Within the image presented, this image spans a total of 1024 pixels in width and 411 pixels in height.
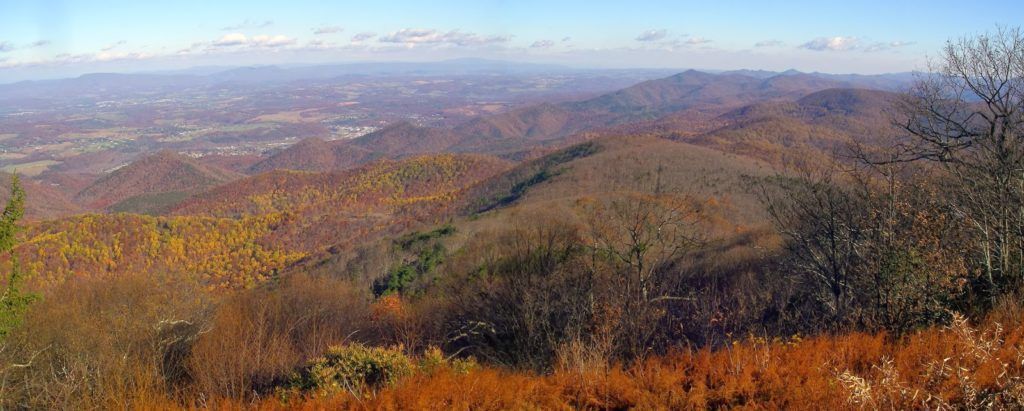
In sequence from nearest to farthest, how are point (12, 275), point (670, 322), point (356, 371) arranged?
point (356, 371), point (12, 275), point (670, 322)

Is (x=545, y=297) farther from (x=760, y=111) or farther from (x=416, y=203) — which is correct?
(x=760, y=111)

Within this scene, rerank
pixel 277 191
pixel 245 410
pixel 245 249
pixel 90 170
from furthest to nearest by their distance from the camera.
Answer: pixel 90 170, pixel 277 191, pixel 245 249, pixel 245 410

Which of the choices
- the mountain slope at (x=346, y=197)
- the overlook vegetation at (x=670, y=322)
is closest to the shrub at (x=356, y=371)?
the overlook vegetation at (x=670, y=322)

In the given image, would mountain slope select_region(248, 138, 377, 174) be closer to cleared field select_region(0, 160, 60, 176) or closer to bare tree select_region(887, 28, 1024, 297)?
cleared field select_region(0, 160, 60, 176)

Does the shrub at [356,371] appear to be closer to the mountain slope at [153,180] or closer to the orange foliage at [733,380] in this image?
the orange foliage at [733,380]

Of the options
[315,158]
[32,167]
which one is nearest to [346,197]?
[315,158]

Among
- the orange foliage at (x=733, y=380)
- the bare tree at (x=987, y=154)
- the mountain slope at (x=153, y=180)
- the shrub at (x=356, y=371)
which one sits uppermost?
the bare tree at (x=987, y=154)

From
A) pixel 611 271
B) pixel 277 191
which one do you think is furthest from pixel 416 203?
pixel 611 271

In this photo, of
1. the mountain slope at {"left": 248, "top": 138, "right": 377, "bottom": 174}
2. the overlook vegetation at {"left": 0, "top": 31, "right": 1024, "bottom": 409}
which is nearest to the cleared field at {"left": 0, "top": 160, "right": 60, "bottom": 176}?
the mountain slope at {"left": 248, "top": 138, "right": 377, "bottom": 174}

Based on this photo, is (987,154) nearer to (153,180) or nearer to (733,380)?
(733,380)

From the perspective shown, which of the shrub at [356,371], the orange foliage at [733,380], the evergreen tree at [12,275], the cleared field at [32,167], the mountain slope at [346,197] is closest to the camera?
the orange foliage at [733,380]

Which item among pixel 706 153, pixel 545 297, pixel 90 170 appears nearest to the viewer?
pixel 545 297
